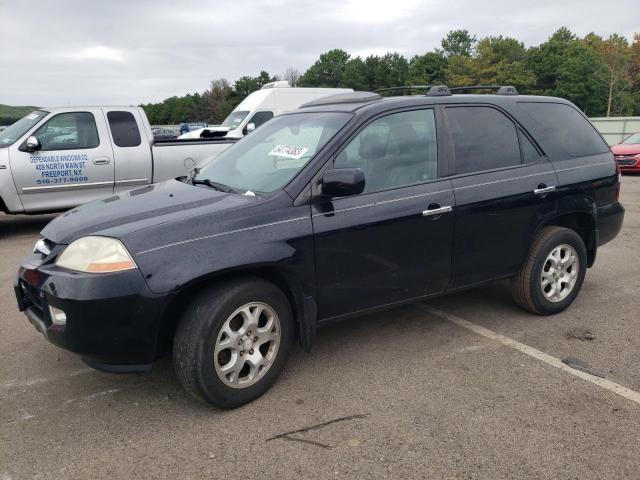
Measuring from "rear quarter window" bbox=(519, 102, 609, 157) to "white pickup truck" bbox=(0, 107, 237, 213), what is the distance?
5.75 m

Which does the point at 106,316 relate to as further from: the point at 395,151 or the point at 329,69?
the point at 329,69

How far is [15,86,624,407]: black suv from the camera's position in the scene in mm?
2848

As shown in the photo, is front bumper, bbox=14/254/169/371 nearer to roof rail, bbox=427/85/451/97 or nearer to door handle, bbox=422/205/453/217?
door handle, bbox=422/205/453/217

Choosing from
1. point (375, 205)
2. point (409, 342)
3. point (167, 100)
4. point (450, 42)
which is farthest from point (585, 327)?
point (167, 100)

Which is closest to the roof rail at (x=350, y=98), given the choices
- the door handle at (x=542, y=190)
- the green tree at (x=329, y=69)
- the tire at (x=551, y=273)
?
the door handle at (x=542, y=190)

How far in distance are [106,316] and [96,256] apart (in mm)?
325

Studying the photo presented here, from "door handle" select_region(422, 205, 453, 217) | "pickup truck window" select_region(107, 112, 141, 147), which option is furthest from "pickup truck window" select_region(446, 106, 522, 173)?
"pickup truck window" select_region(107, 112, 141, 147)

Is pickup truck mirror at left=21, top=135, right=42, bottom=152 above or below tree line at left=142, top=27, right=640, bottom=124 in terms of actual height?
below

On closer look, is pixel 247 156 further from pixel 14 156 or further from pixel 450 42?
pixel 450 42

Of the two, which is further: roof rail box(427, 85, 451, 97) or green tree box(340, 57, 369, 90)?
green tree box(340, 57, 369, 90)

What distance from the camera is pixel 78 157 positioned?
7.93 metres

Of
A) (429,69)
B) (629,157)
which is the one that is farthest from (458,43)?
(629,157)

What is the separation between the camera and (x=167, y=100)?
107875mm

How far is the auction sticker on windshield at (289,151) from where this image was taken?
3.52 meters
